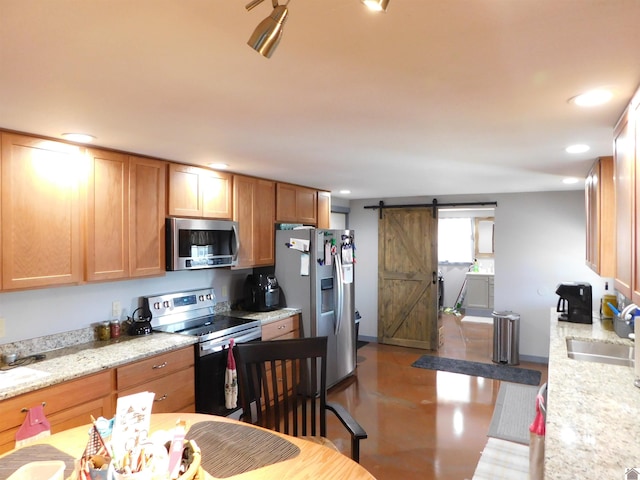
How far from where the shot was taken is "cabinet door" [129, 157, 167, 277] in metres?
2.90

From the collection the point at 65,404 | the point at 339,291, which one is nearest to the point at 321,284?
the point at 339,291

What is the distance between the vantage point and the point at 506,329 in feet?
16.8

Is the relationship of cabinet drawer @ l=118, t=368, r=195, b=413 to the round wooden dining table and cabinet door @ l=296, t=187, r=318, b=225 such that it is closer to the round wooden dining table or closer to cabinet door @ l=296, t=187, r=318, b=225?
the round wooden dining table

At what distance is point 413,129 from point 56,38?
168 cm

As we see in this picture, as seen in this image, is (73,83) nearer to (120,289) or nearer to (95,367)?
(95,367)

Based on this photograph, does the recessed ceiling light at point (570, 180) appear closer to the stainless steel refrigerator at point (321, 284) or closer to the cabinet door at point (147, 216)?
the stainless steel refrigerator at point (321, 284)

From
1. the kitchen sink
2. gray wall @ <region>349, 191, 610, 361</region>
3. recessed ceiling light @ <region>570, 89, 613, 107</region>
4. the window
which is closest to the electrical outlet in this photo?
recessed ceiling light @ <region>570, 89, 613, 107</region>

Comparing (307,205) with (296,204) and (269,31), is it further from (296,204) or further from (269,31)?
(269,31)

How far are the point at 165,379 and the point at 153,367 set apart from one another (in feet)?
0.47

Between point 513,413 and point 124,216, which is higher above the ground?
point 124,216

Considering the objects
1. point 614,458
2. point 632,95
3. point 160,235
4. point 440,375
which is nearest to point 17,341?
point 160,235

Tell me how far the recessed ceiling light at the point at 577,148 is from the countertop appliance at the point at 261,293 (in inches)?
113

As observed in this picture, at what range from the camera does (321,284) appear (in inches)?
167

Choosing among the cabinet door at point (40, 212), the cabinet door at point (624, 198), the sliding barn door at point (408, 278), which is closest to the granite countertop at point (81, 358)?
the cabinet door at point (40, 212)
